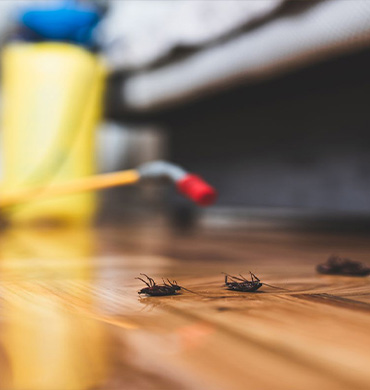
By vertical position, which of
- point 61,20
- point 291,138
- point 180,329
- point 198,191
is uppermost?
point 61,20

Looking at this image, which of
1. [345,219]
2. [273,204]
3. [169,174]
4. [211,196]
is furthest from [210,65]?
[345,219]

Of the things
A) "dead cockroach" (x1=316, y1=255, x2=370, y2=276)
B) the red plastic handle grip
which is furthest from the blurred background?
"dead cockroach" (x1=316, y1=255, x2=370, y2=276)

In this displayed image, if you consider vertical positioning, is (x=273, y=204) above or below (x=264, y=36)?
below

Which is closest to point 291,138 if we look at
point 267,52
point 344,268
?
point 267,52

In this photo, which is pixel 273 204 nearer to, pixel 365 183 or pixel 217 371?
pixel 365 183

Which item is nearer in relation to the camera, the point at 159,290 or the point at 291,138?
the point at 159,290

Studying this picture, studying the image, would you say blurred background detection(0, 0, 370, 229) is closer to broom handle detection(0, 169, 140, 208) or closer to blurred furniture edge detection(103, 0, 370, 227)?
blurred furniture edge detection(103, 0, 370, 227)

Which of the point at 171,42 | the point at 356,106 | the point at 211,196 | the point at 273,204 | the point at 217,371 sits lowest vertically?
the point at 217,371

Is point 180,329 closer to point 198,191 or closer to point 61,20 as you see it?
point 198,191
